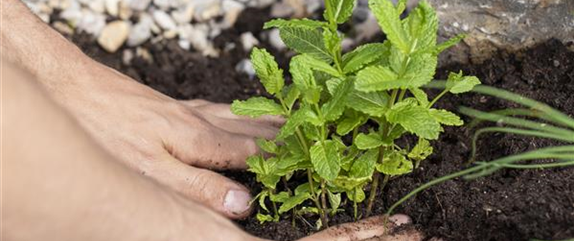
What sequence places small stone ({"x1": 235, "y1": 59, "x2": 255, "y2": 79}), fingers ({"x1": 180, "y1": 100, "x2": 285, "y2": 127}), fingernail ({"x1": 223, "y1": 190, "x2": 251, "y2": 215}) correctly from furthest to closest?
small stone ({"x1": 235, "y1": 59, "x2": 255, "y2": 79}), fingers ({"x1": 180, "y1": 100, "x2": 285, "y2": 127}), fingernail ({"x1": 223, "y1": 190, "x2": 251, "y2": 215})

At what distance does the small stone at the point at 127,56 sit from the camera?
317cm

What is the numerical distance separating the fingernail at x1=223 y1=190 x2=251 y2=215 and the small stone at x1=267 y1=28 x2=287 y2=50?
93 centimetres

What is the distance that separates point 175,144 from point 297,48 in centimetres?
50

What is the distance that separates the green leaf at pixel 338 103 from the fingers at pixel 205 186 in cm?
42

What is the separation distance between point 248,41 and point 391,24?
1.35 m

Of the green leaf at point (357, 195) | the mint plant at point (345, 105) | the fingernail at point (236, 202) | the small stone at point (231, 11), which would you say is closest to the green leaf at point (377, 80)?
the mint plant at point (345, 105)

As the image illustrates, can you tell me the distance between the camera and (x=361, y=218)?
7.19 feet

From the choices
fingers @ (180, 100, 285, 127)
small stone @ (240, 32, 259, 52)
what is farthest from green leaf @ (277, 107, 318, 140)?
small stone @ (240, 32, 259, 52)

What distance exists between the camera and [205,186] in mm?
2324

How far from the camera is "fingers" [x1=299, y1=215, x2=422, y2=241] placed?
83.1 inches

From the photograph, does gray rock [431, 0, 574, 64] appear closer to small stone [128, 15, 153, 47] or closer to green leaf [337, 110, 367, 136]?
green leaf [337, 110, 367, 136]

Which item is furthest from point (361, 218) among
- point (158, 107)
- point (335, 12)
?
point (158, 107)

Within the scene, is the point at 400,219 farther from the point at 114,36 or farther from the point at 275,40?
the point at 114,36

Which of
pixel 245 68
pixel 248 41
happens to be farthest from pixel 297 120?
pixel 248 41
